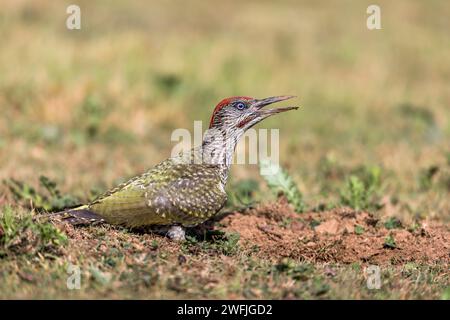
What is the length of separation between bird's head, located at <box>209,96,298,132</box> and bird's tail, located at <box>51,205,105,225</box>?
151 centimetres

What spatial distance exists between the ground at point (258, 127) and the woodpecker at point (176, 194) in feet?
0.51

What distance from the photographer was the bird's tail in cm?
597

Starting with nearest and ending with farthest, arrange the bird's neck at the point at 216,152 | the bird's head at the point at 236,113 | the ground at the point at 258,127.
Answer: the ground at the point at 258,127
the bird's neck at the point at 216,152
the bird's head at the point at 236,113

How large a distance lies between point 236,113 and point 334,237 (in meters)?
1.45

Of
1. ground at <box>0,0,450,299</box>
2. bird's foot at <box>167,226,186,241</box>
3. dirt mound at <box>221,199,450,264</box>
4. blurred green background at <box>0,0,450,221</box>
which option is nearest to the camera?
ground at <box>0,0,450,299</box>

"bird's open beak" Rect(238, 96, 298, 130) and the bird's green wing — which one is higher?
"bird's open beak" Rect(238, 96, 298, 130)

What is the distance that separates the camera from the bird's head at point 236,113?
22.6 ft

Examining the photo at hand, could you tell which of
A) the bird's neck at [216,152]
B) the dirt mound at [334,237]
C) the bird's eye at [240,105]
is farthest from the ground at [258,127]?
the bird's eye at [240,105]

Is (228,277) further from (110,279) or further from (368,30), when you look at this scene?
(368,30)

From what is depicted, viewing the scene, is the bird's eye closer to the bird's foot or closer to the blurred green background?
the bird's foot

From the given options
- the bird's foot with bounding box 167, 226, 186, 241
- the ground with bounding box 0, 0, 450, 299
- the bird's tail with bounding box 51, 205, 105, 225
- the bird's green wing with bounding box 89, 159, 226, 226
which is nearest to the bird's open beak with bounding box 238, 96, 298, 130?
the bird's green wing with bounding box 89, 159, 226, 226

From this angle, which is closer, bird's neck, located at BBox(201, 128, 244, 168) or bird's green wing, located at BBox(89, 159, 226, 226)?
bird's green wing, located at BBox(89, 159, 226, 226)

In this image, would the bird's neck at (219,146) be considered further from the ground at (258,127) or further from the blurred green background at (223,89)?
the blurred green background at (223,89)

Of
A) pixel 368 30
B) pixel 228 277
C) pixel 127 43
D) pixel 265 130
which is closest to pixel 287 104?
pixel 265 130
